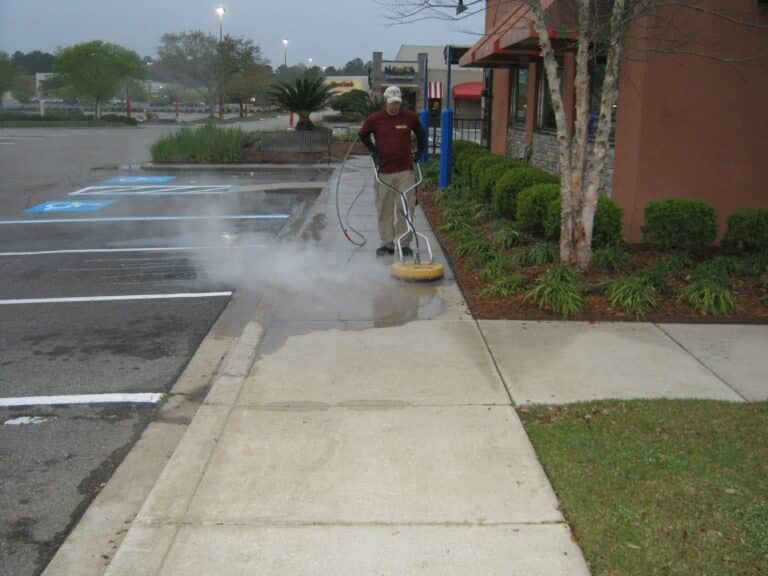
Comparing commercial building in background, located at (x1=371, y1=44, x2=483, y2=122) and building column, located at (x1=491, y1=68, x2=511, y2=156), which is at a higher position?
commercial building in background, located at (x1=371, y1=44, x2=483, y2=122)

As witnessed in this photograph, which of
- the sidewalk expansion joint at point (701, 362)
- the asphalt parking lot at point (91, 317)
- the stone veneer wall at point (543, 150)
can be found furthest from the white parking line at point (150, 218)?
the sidewalk expansion joint at point (701, 362)

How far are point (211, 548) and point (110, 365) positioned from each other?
297cm

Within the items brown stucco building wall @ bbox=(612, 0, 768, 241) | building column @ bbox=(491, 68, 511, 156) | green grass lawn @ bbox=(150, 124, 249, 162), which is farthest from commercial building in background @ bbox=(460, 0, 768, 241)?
green grass lawn @ bbox=(150, 124, 249, 162)

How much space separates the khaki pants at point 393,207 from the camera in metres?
9.41

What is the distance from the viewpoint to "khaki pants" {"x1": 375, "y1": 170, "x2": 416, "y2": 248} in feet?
30.9

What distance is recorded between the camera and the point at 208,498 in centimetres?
399

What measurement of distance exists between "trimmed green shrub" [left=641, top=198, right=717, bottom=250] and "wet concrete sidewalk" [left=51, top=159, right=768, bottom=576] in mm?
2146

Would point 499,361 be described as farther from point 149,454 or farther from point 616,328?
point 149,454

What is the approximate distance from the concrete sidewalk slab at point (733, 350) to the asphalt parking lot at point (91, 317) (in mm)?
3950

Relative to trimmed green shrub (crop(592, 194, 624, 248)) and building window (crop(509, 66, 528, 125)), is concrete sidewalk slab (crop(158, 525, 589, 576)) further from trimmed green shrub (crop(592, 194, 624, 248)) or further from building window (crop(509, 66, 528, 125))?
building window (crop(509, 66, 528, 125))

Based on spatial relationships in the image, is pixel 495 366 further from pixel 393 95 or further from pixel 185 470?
pixel 393 95

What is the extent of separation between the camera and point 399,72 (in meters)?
39.4

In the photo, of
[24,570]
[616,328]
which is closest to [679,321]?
[616,328]

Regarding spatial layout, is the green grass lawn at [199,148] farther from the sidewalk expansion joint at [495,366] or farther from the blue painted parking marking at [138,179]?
the sidewalk expansion joint at [495,366]
